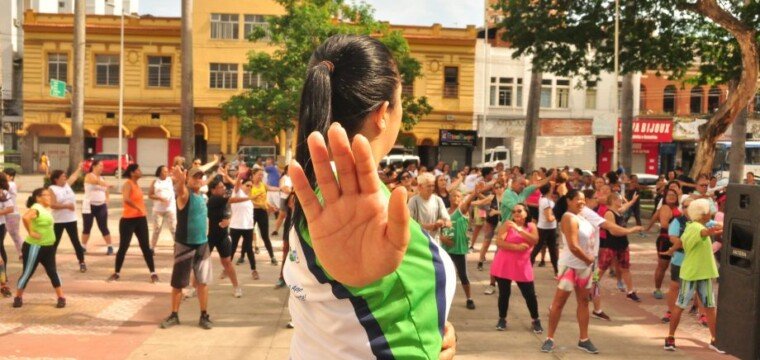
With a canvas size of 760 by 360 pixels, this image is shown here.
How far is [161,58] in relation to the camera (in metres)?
41.5

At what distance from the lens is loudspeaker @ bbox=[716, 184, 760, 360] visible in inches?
198

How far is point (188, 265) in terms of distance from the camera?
834cm

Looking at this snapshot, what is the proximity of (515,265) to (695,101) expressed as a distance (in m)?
39.3

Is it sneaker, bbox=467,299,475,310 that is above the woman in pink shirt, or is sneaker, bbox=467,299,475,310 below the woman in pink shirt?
below

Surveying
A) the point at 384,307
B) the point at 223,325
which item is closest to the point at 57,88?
the point at 223,325

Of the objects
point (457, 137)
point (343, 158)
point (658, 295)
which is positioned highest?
point (457, 137)

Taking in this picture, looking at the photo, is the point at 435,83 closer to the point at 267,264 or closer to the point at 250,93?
the point at 250,93

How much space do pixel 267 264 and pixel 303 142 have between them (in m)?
11.2

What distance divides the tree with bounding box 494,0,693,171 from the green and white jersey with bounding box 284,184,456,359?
1769cm

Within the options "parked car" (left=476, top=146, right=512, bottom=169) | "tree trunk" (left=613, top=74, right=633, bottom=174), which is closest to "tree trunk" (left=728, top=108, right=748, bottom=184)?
"tree trunk" (left=613, top=74, right=633, bottom=174)

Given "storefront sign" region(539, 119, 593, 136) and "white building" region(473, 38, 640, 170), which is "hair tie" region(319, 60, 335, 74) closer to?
"white building" region(473, 38, 640, 170)

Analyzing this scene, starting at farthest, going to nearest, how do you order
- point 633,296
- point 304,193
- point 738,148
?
point 738,148, point 633,296, point 304,193

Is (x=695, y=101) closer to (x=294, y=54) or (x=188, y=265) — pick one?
(x=294, y=54)

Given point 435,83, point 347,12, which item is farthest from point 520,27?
point 435,83
